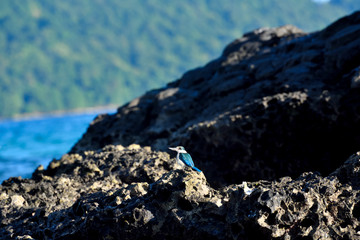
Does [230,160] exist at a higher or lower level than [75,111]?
lower

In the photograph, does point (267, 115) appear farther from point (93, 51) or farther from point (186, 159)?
point (93, 51)

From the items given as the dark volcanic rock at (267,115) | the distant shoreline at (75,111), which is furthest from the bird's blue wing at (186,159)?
the distant shoreline at (75,111)

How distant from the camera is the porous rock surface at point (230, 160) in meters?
4.55

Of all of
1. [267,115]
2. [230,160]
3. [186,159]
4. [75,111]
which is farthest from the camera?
[75,111]

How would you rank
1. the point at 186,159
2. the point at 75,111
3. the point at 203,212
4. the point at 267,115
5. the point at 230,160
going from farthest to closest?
the point at 75,111 < the point at 230,160 < the point at 267,115 < the point at 186,159 < the point at 203,212

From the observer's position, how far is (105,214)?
5.07 m

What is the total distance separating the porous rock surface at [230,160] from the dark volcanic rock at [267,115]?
3 centimetres

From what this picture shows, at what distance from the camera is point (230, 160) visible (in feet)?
31.2

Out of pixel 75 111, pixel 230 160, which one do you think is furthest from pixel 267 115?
pixel 75 111

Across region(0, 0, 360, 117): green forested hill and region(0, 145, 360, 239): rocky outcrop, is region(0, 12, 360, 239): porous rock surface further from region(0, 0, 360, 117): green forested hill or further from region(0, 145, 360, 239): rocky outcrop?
region(0, 0, 360, 117): green forested hill

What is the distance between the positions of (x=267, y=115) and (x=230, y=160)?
1247 millimetres

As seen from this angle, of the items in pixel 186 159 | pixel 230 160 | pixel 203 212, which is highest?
pixel 230 160

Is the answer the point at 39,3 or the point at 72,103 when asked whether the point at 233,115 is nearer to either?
the point at 72,103

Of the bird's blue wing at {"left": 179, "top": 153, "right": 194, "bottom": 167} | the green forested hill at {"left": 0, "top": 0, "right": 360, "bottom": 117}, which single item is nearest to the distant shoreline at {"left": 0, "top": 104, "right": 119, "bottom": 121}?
the green forested hill at {"left": 0, "top": 0, "right": 360, "bottom": 117}
